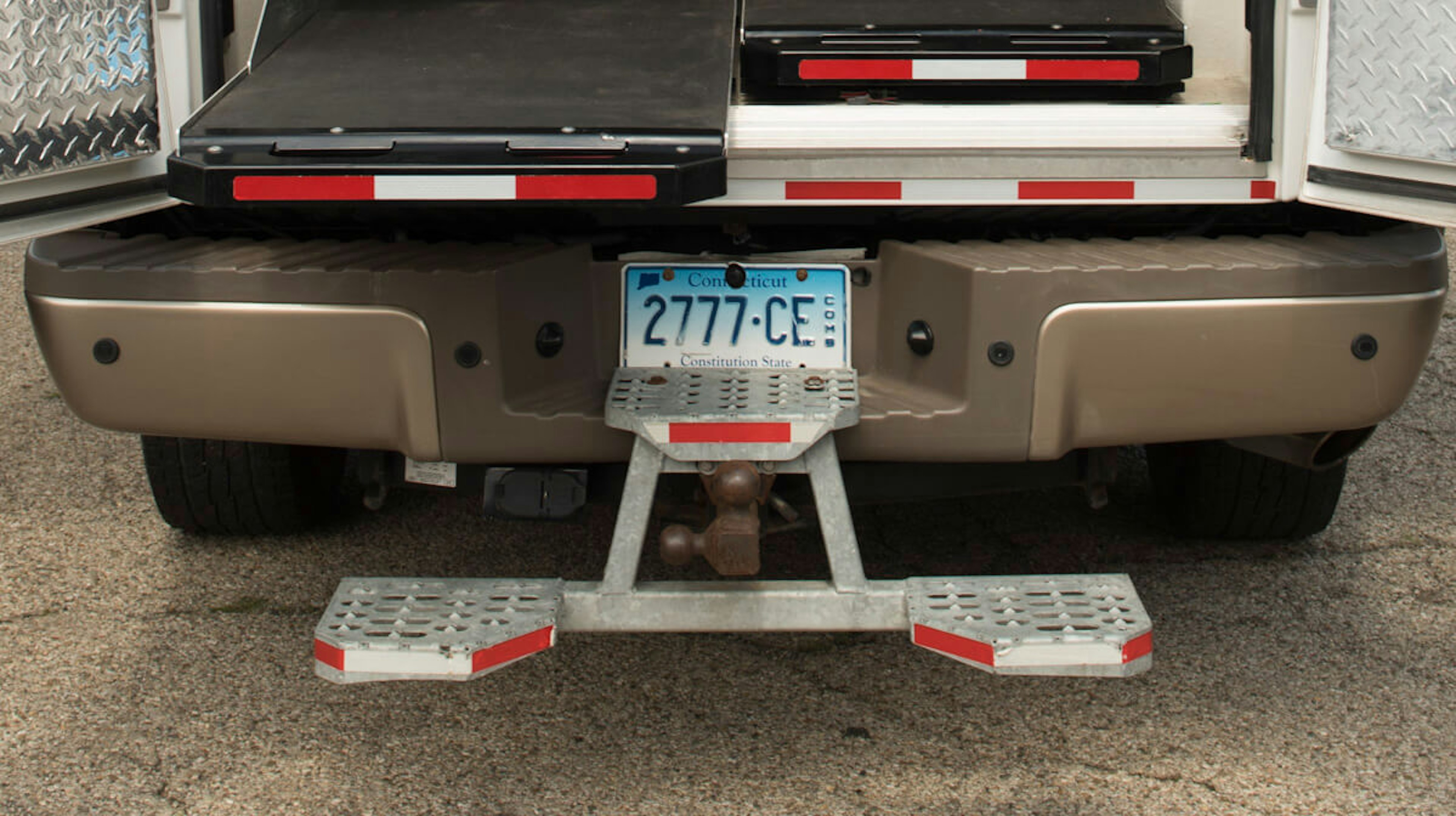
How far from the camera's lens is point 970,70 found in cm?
300

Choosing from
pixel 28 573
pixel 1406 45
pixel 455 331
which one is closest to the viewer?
pixel 1406 45

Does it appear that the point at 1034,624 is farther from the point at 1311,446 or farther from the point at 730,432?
the point at 1311,446

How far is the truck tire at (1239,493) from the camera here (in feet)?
11.5

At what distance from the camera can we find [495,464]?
9.11 ft

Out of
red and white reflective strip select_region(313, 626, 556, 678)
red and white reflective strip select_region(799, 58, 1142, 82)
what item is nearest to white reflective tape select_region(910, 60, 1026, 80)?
red and white reflective strip select_region(799, 58, 1142, 82)

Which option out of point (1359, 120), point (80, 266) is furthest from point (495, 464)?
point (1359, 120)

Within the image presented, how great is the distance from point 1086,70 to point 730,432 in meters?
1.10

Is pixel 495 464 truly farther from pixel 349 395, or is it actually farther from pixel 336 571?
pixel 336 571

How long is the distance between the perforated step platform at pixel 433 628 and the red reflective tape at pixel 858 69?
1.19 metres

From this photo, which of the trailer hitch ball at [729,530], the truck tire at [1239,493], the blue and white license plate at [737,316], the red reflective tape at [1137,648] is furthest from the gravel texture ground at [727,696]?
the blue and white license plate at [737,316]

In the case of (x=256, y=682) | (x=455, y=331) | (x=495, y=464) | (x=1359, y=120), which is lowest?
(x=256, y=682)

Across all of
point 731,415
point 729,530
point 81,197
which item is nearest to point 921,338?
point 731,415

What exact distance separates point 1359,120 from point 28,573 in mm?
3095

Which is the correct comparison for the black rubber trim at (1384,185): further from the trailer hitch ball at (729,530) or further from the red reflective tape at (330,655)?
the red reflective tape at (330,655)
